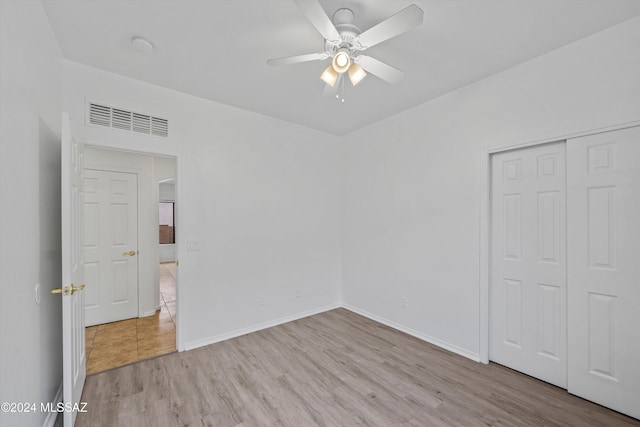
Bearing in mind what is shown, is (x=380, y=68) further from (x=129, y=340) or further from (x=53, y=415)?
(x=129, y=340)

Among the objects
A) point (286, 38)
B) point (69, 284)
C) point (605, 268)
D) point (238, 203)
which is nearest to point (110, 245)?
point (238, 203)

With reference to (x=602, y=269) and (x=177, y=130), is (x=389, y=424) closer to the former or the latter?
(x=602, y=269)

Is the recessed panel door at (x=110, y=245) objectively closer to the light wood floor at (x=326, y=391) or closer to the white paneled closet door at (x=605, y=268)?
the light wood floor at (x=326, y=391)

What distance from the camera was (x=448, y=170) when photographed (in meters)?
2.98

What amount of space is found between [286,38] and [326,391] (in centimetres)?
276

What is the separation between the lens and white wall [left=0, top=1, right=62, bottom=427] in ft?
4.07

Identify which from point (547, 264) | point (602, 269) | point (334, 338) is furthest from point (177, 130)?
point (602, 269)

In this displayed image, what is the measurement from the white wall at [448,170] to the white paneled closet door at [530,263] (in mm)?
174

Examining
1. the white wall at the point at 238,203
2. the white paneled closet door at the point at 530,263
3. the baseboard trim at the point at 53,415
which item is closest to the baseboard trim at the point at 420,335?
the white paneled closet door at the point at 530,263

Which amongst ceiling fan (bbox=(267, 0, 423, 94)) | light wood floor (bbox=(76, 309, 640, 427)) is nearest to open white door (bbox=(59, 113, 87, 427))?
light wood floor (bbox=(76, 309, 640, 427))

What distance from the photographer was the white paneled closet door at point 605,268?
1922 mm

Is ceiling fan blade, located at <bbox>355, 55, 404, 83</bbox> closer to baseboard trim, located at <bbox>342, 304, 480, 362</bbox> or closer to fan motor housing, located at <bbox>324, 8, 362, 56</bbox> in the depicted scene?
fan motor housing, located at <bbox>324, 8, 362, 56</bbox>

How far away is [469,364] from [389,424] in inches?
47.1

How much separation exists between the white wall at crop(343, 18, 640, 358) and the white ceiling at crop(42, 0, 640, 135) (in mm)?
210
